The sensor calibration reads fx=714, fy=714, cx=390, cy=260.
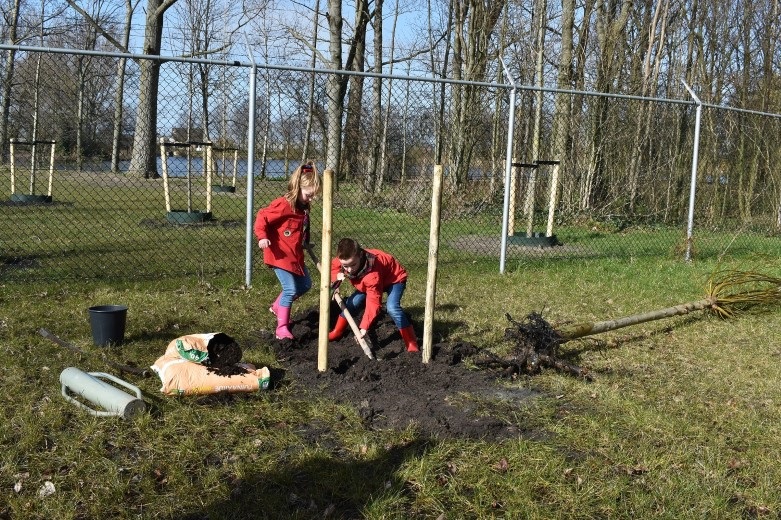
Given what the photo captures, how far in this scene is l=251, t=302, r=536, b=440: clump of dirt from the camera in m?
4.01

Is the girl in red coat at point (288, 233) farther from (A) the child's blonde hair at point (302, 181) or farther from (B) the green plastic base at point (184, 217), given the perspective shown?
(B) the green plastic base at point (184, 217)

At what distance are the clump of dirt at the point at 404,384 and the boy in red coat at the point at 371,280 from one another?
0.40 feet

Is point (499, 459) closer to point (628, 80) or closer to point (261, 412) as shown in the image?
point (261, 412)

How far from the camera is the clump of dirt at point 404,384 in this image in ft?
13.1

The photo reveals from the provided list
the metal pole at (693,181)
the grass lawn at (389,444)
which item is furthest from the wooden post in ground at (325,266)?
the metal pole at (693,181)

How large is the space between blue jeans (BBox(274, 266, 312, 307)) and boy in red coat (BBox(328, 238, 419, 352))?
0.42 metres

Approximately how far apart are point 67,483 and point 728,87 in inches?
718

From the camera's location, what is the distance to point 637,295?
779 centimetres

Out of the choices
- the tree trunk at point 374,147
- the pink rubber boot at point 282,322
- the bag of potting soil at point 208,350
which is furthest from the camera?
the tree trunk at point 374,147

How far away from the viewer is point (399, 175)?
36.8 feet

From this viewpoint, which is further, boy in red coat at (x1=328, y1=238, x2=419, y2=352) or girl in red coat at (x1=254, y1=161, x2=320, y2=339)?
girl in red coat at (x1=254, y1=161, x2=320, y2=339)

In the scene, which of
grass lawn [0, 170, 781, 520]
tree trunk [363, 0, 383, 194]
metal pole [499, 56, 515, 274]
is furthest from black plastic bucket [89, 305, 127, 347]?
tree trunk [363, 0, 383, 194]

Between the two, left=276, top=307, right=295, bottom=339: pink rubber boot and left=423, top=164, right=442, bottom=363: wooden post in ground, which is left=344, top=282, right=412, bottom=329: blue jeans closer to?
left=423, top=164, right=442, bottom=363: wooden post in ground

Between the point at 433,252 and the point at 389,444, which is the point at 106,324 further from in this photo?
the point at 389,444
